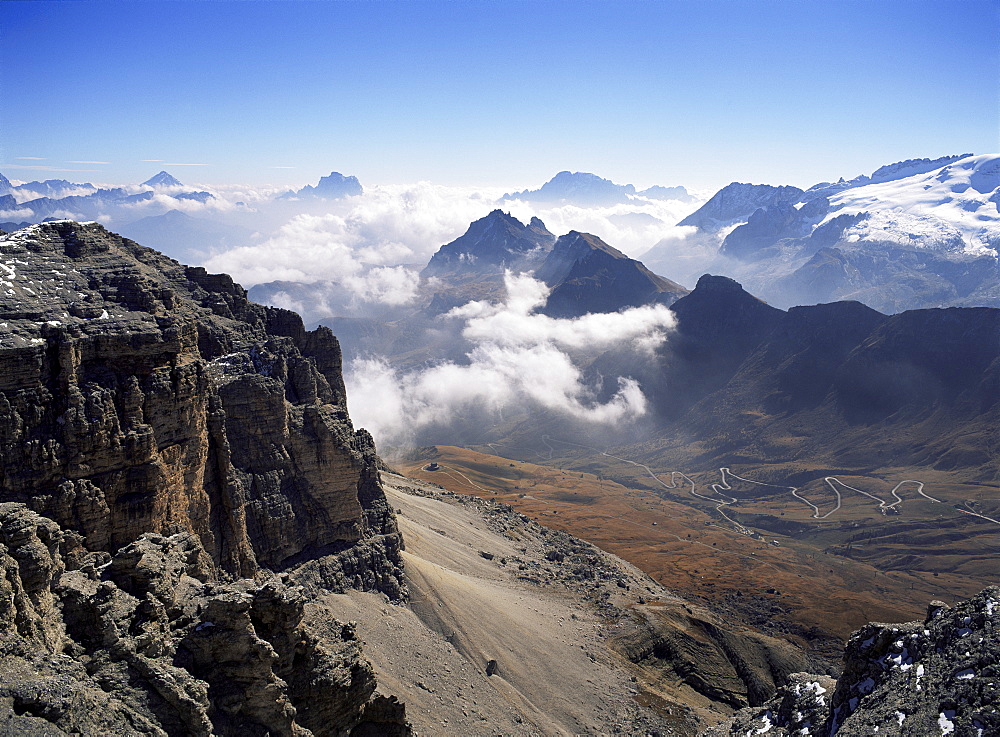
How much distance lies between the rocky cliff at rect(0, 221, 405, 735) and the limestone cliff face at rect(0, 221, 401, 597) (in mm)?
125

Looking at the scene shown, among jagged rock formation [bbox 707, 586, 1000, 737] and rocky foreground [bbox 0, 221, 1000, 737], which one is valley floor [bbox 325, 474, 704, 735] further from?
jagged rock formation [bbox 707, 586, 1000, 737]

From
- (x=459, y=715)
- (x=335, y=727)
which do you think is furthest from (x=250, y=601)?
(x=459, y=715)

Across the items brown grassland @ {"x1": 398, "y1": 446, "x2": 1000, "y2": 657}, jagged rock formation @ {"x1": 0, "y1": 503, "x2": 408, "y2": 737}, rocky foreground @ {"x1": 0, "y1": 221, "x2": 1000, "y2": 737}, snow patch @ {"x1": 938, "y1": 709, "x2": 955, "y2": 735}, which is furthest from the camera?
brown grassland @ {"x1": 398, "y1": 446, "x2": 1000, "y2": 657}

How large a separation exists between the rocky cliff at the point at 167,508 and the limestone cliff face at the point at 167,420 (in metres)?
0.12

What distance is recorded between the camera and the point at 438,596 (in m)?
65.6

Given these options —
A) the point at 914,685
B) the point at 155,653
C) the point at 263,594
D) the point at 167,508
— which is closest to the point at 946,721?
the point at 914,685

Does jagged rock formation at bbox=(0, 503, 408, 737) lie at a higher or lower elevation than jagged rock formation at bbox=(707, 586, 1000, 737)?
higher

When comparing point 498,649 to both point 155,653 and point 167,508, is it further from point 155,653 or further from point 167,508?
point 155,653

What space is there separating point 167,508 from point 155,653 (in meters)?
19.4

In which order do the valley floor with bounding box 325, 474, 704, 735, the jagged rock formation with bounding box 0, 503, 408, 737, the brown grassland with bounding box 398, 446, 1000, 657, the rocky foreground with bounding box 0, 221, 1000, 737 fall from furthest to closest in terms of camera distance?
the brown grassland with bounding box 398, 446, 1000, 657 → the valley floor with bounding box 325, 474, 704, 735 → the rocky foreground with bounding box 0, 221, 1000, 737 → the jagged rock formation with bounding box 0, 503, 408, 737

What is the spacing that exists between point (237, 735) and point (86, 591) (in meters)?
7.34

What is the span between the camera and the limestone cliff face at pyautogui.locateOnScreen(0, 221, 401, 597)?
35312 millimetres

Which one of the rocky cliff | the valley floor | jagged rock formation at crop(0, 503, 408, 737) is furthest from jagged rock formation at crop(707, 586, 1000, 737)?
the rocky cliff

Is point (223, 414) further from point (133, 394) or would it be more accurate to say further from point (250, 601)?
point (250, 601)
